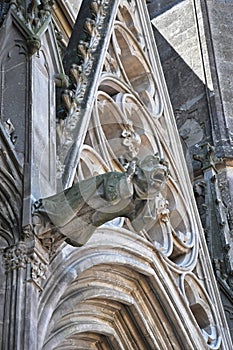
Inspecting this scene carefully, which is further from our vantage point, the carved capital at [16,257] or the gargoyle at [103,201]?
the gargoyle at [103,201]

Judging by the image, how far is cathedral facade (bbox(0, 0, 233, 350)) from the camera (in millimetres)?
6266

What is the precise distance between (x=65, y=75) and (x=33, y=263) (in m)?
2.03

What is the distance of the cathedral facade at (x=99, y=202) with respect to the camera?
6.27 metres

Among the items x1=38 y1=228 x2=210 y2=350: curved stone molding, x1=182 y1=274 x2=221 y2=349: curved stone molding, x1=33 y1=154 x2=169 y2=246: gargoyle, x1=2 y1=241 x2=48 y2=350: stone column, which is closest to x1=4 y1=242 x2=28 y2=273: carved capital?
x1=2 y1=241 x2=48 y2=350: stone column

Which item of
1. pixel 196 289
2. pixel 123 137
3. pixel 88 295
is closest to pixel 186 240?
pixel 196 289

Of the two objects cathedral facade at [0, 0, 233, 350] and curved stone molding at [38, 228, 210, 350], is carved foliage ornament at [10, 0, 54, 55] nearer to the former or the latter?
cathedral facade at [0, 0, 233, 350]

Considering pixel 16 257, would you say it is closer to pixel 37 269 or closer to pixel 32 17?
pixel 37 269

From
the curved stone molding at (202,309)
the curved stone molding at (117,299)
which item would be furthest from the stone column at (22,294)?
the curved stone molding at (202,309)

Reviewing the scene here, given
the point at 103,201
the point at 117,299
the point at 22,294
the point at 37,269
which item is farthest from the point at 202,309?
the point at 22,294

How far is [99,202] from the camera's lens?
6.29m

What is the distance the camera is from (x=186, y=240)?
28.7 ft

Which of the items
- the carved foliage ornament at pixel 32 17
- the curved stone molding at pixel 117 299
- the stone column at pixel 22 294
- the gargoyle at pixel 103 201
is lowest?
the stone column at pixel 22 294

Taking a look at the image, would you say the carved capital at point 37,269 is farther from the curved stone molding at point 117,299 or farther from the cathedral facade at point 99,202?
the curved stone molding at point 117,299

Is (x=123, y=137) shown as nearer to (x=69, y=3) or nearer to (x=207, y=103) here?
(x=69, y=3)
